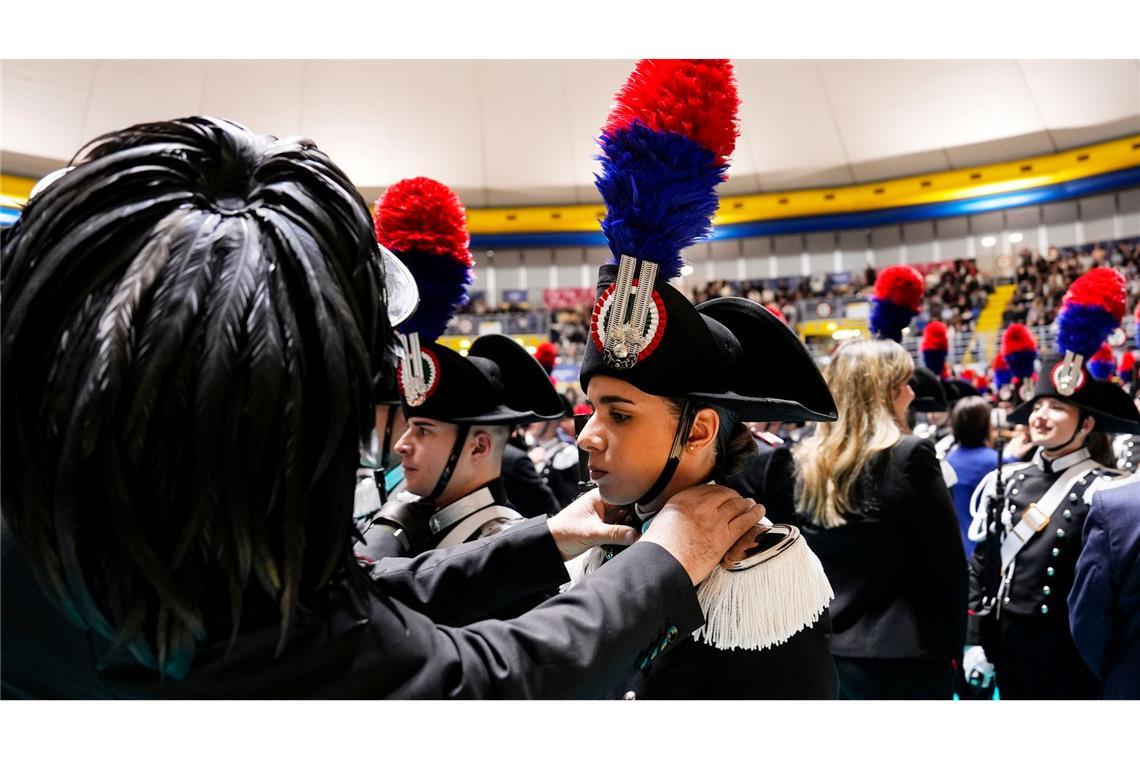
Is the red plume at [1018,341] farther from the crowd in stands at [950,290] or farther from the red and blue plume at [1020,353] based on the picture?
the crowd in stands at [950,290]

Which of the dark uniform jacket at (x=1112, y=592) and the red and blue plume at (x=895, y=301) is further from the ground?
the red and blue plume at (x=895, y=301)

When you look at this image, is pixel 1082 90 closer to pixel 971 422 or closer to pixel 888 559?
pixel 971 422

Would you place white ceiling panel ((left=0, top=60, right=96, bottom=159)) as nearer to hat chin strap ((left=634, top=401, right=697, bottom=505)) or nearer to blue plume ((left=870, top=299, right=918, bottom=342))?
blue plume ((left=870, top=299, right=918, bottom=342))

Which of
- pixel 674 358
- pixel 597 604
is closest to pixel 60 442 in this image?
pixel 597 604

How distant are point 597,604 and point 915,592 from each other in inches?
A: 97.4

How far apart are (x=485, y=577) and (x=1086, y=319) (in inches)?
134

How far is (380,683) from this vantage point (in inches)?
34.9

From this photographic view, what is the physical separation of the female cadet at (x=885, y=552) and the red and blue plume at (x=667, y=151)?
1.98 metres

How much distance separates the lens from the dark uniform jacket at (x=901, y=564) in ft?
9.93

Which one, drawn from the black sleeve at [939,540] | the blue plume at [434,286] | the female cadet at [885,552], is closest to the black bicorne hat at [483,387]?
the blue plume at [434,286]

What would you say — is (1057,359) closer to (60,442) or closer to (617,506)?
(617,506)

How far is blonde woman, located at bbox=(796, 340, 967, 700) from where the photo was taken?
3033mm

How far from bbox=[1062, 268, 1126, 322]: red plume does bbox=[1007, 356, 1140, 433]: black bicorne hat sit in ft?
0.90

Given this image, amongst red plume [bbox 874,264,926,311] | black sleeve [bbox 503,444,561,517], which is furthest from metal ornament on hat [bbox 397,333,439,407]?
red plume [bbox 874,264,926,311]
